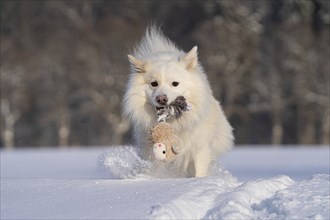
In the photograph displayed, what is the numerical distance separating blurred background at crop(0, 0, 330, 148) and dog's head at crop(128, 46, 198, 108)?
22845 mm

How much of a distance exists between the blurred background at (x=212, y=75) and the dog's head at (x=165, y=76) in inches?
899

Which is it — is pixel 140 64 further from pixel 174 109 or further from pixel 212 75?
pixel 212 75

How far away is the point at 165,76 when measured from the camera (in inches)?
294

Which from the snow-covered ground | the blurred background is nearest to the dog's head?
the snow-covered ground

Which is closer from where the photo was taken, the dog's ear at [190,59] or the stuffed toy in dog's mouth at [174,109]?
the stuffed toy in dog's mouth at [174,109]

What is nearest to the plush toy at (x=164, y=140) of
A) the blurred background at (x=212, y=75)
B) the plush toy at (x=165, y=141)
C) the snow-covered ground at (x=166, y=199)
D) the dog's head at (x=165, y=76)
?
the plush toy at (x=165, y=141)

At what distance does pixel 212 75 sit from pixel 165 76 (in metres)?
23.5

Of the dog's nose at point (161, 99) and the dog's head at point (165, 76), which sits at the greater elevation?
the dog's head at point (165, 76)

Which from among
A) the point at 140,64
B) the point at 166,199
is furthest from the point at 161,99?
the point at 166,199

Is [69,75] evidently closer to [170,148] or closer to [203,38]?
[203,38]

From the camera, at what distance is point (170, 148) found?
23.5 feet

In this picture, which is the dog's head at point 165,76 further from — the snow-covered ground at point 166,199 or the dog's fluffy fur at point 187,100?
the snow-covered ground at point 166,199

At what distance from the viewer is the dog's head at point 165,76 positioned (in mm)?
7399

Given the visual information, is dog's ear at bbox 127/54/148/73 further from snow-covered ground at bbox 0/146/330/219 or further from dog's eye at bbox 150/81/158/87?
snow-covered ground at bbox 0/146/330/219
